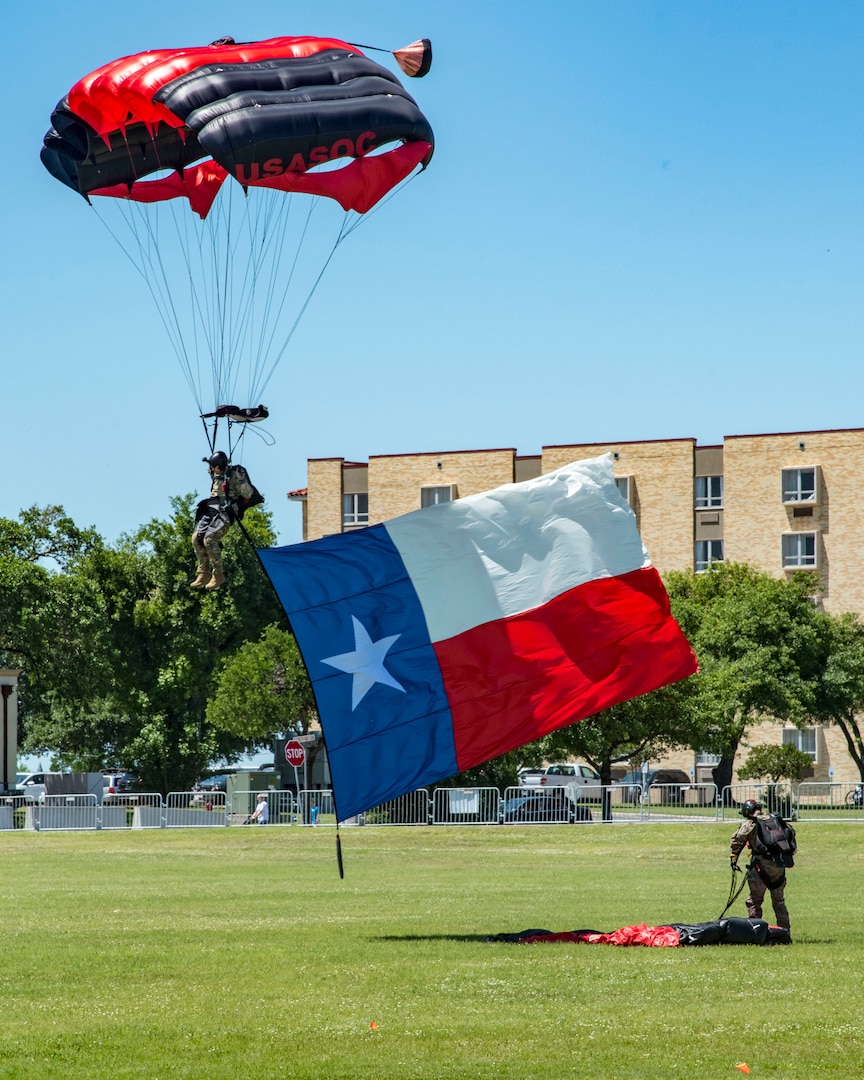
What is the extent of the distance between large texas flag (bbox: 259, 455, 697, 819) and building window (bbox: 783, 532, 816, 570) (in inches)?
2472

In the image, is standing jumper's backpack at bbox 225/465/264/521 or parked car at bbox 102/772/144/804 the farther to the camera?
parked car at bbox 102/772/144/804

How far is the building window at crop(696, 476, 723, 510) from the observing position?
8169 cm

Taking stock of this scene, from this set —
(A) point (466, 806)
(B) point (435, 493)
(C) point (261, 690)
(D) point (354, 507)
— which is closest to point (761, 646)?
(C) point (261, 690)

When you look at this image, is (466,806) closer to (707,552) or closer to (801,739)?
(801,739)

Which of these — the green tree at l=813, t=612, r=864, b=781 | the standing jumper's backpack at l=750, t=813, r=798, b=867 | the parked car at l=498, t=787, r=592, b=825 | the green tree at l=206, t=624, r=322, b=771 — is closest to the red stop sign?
the parked car at l=498, t=787, r=592, b=825

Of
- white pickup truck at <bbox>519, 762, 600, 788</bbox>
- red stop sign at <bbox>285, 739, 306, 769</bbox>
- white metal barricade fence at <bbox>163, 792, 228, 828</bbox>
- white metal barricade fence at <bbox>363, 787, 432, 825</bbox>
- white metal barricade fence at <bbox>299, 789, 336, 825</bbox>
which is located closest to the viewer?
white metal barricade fence at <bbox>363, 787, 432, 825</bbox>

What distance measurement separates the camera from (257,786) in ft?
195

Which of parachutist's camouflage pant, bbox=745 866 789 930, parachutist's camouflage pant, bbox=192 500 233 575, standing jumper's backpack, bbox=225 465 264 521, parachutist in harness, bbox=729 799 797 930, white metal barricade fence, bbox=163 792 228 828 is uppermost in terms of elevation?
standing jumper's backpack, bbox=225 465 264 521

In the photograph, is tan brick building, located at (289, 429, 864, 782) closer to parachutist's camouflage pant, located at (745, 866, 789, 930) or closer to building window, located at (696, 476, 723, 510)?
building window, located at (696, 476, 723, 510)

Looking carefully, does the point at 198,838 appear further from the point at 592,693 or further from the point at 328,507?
the point at 328,507

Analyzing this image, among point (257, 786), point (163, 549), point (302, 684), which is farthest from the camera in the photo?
point (163, 549)

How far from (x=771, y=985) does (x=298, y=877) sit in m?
15.3

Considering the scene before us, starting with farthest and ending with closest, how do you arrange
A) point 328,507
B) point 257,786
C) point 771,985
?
point 328,507
point 257,786
point 771,985

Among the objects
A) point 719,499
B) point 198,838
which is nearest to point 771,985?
point 198,838
